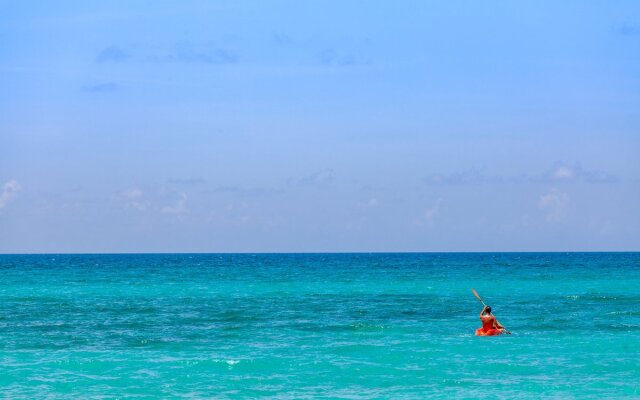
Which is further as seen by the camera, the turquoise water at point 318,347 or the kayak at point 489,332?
the kayak at point 489,332

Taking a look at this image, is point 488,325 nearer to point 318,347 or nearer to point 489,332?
point 489,332

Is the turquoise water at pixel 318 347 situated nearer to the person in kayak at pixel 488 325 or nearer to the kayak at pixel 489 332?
the kayak at pixel 489 332

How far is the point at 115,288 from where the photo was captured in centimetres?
6881

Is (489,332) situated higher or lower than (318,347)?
higher

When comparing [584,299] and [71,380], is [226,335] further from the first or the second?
[584,299]

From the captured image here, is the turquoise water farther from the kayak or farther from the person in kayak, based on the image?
the person in kayak

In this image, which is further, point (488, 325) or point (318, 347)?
point (488, 325)

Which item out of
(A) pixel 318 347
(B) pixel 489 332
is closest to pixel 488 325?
(B) pixel 489 332

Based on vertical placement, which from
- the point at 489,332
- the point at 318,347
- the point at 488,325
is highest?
the point at 488,325

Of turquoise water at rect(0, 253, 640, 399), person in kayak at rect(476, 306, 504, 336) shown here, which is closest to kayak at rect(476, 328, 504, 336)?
person in kayak at rect(476, 306, 504, 336)

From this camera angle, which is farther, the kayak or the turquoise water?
the kayak

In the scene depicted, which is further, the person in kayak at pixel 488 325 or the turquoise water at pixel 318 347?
the person in kayak at pixel 488 325

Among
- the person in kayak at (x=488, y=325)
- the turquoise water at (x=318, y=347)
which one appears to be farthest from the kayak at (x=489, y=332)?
the turquoise water at (x=318, y=347)

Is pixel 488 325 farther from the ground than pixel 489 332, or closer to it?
farther from the ground
